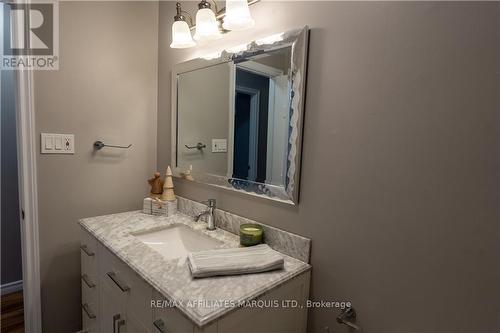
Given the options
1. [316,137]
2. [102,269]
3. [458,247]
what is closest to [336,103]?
[316,137]

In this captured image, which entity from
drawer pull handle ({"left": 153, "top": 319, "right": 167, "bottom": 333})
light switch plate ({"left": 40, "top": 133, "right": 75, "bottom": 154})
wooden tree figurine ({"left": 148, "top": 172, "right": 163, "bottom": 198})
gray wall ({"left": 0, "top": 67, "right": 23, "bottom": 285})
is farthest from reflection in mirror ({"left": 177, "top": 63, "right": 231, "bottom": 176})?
gray wall ({"left": 0, "top": 67, "right": 23, "bottom": 285})

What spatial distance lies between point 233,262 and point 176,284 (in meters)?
0.19

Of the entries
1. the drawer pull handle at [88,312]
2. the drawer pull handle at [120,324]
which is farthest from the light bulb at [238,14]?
the drawer pull handle at [88,312]

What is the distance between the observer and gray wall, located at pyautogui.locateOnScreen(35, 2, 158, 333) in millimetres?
1479

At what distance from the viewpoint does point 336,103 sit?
96cm

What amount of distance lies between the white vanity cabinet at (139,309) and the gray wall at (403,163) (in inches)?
5.9

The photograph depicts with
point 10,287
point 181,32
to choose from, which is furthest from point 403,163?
point 10,287

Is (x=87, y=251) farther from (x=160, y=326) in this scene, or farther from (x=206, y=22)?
(x=206, y=22)

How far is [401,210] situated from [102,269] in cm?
122

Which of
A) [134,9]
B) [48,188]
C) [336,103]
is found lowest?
[48,188]

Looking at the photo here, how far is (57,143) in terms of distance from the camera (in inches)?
58.4

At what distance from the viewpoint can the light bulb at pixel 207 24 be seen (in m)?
1.26

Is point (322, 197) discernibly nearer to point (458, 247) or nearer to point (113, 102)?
point (458, 247)

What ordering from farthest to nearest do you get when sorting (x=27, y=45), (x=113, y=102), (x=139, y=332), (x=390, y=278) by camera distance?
(x=113, y=102) → (x=27, y=45) → (x=139, y=332) → (x=390, y=278)
